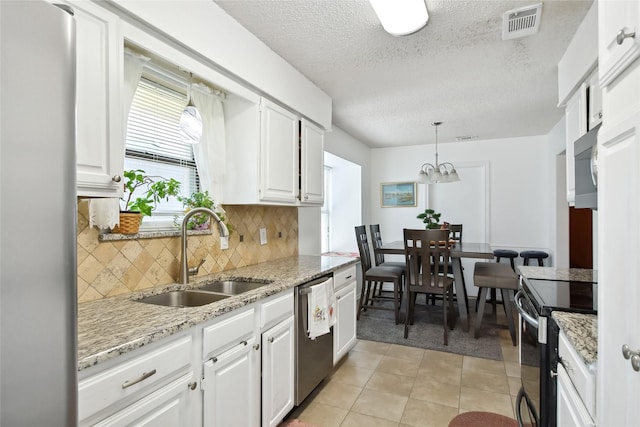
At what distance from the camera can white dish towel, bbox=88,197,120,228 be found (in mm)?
1475

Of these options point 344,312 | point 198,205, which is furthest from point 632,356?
point 344,312

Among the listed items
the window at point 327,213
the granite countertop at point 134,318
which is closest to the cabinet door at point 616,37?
the granite countertop at point 134,318

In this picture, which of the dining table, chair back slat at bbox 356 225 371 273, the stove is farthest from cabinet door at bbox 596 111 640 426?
chair back slat at bbox 356 225 371 273

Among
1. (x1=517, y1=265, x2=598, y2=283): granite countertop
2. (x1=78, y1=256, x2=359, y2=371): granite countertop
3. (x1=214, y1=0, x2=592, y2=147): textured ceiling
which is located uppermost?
(x1=214, y1=0, x2=592, y2=147): textured ceiling

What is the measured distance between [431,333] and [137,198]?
3174mm

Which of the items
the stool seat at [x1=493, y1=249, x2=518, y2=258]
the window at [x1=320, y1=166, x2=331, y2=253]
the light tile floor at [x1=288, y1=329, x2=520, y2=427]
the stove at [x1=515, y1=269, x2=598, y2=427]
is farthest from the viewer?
the window at [x1=320, y1=166, x2=331, y2=253]

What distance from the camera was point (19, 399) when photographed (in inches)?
19.5

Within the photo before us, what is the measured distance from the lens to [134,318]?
1.26 meters

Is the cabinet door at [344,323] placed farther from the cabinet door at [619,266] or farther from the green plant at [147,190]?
the cabinet door at [619,266]

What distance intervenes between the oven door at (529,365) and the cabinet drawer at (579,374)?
0.17m

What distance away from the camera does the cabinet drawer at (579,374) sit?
92cm

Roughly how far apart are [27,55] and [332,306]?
2.26 meters

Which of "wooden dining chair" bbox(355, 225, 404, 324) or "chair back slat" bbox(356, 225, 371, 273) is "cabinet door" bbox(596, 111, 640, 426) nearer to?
"wooden dining chair" bbox(355, 225, 404, 324)

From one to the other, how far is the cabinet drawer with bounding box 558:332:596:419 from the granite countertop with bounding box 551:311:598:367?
4 cm
